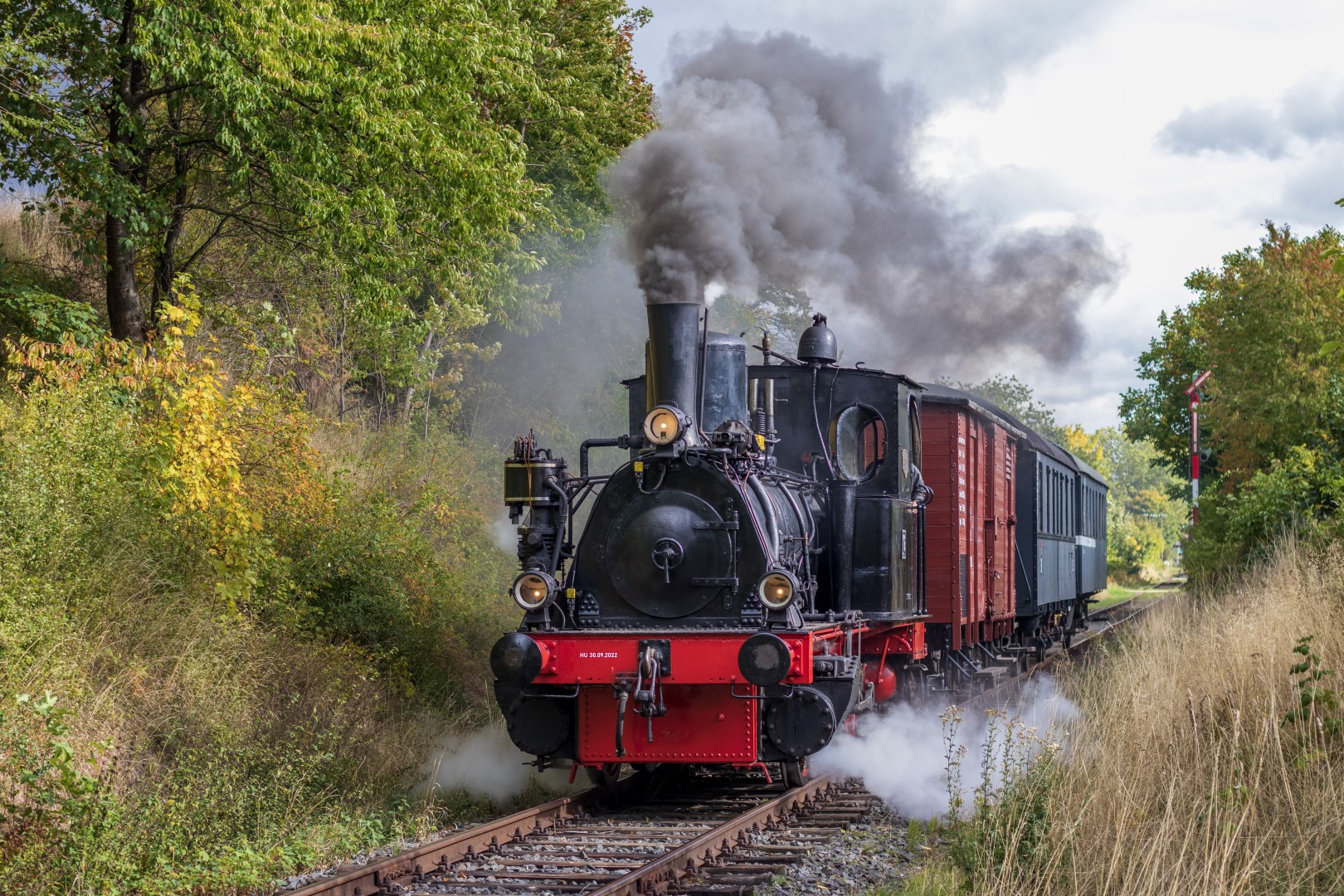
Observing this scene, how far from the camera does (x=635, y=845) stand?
22.7ft

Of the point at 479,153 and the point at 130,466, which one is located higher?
the point at 479,153

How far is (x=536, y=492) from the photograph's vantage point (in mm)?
8352

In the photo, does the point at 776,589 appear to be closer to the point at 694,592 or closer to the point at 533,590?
the point at 694,592

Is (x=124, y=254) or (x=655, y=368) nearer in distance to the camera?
(x=655, y=368)

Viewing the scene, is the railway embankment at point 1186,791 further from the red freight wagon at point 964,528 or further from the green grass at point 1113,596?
the green grass at point 1113,596

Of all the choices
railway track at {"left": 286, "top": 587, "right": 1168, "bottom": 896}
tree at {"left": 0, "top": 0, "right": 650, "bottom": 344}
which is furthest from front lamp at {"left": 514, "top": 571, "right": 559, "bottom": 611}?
tree at {"left": 0, "top": 0, "right": 650, "bottom": 344}

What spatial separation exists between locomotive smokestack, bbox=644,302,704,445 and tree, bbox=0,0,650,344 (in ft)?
11.9

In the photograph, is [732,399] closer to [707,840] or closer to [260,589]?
[707,840]

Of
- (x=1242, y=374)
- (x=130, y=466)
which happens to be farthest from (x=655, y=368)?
(x=1242, y=374)

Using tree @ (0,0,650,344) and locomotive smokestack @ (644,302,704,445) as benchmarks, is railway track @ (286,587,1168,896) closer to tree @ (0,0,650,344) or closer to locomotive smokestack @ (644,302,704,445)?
locomotive smokestack @ (644,302,704,445)

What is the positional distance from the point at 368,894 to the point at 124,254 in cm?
670

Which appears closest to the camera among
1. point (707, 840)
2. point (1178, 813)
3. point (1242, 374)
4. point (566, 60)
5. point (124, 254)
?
point (1178, 813)

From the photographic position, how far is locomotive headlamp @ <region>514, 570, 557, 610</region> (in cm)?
785

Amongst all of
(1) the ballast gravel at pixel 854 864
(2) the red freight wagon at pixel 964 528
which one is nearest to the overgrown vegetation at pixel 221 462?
(1) the ballast gravel at pixel 854 864
